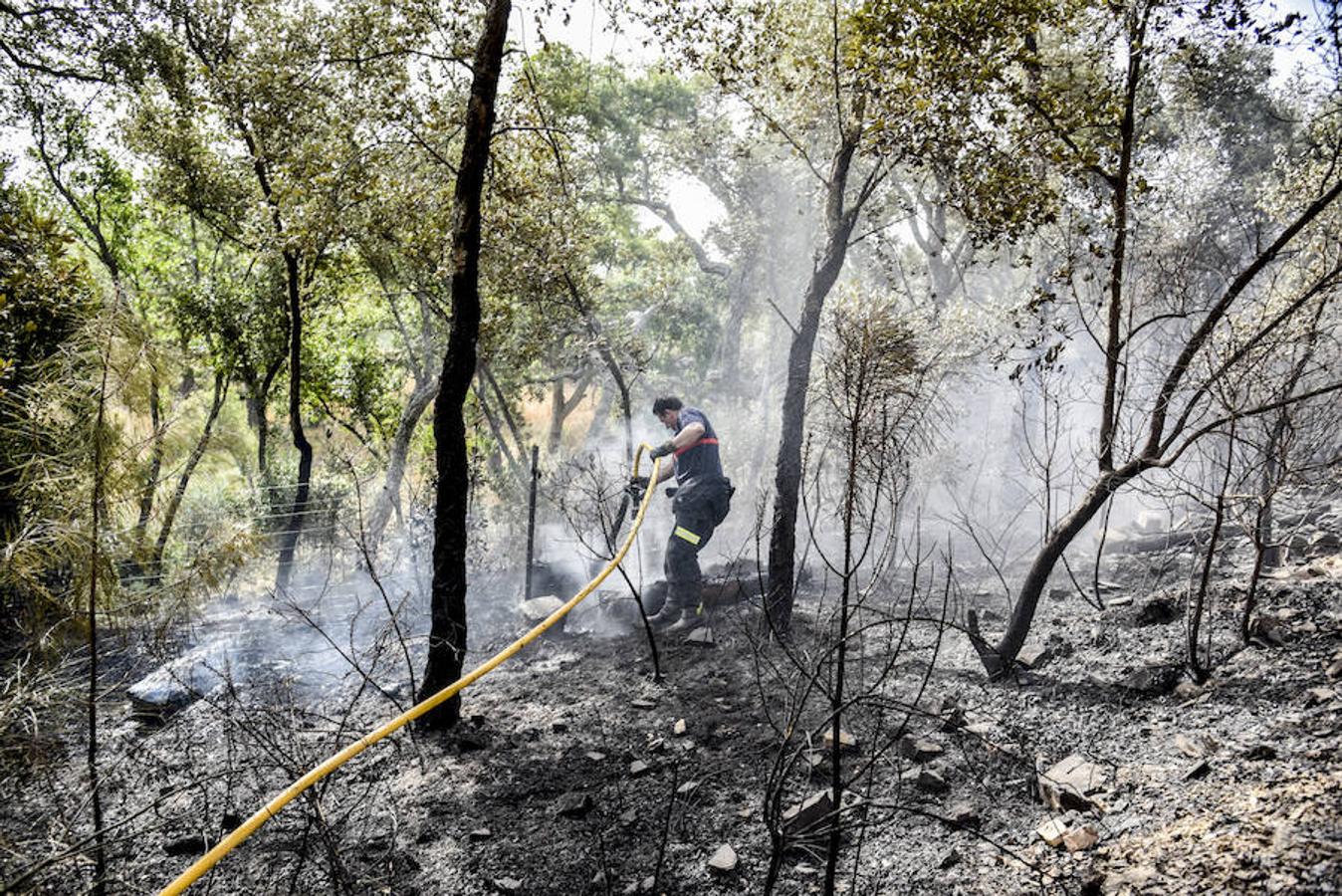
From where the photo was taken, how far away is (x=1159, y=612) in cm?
541

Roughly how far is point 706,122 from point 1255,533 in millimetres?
17997

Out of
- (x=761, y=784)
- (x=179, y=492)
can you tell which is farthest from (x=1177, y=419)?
(x=179, y=492)

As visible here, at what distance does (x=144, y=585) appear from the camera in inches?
285

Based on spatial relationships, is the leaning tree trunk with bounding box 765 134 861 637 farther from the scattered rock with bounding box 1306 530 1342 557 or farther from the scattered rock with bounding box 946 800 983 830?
the scattered rock with bounding box 1306 530 1342 557

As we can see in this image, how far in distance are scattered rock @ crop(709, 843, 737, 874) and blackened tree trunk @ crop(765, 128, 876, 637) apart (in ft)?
9.77

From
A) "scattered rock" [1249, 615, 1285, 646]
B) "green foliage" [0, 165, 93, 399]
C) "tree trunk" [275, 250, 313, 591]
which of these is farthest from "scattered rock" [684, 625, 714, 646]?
"green foliage" [0, 165, 93, 399]

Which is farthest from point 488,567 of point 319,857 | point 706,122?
point 706,122

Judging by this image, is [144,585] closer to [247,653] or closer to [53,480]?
[247,653]

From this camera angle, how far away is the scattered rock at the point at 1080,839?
10.2 feet

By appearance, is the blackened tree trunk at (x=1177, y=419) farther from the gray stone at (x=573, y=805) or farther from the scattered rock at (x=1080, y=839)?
the gray stone at (x=573, y=805)

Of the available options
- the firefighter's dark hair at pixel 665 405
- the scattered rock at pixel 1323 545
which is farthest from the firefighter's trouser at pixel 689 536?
the scattered rock at pixel 1323 545

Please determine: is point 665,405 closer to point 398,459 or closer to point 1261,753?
point 1261,753

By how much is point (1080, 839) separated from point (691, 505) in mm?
4717

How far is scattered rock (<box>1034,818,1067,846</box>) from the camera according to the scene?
318cm
